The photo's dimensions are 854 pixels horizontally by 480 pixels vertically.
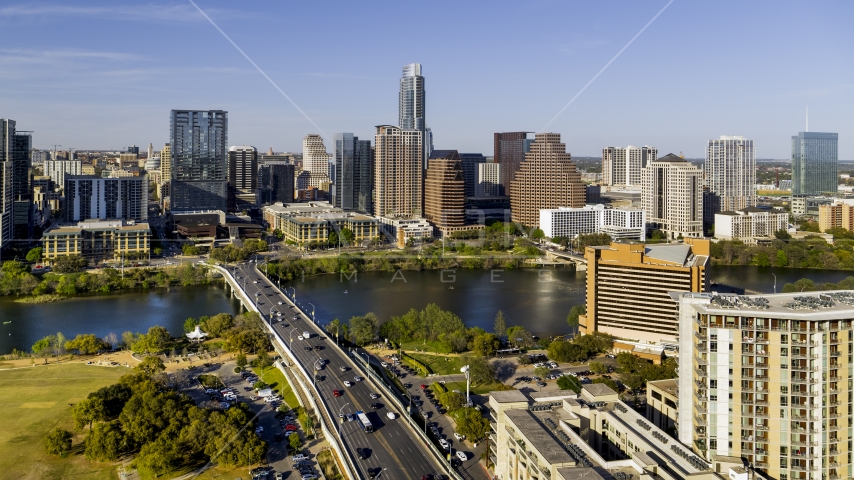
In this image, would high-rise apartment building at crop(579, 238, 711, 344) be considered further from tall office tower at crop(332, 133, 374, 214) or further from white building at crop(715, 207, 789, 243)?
tall office tower at crop(332, 133, 374, 214)

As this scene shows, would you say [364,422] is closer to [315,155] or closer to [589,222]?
[589,222]

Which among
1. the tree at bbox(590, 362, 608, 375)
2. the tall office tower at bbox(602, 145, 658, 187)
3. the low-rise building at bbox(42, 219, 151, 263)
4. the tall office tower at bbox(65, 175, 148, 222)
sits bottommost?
the tree at bbox(590, 362, 608, 375)

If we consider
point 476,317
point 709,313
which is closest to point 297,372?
point 476,317

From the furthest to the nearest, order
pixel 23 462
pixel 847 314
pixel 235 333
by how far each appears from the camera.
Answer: pixel 235 333 < pixel 23 462 < pixel 847 314

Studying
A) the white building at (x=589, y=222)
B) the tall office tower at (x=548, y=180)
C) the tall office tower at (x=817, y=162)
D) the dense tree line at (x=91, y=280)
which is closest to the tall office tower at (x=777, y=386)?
the dense tree line at (x=91, y=280)

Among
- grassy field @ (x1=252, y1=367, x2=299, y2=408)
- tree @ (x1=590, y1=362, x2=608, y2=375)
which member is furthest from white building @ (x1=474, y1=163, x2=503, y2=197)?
grassy field @ (x1=252, y1=367, x2=299, y2=408)

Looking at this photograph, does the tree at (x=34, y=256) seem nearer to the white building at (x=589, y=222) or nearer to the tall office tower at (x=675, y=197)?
the white building at (x=589, y=222)

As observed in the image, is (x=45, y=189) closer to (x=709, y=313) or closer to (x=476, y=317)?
(x=476, y=317)

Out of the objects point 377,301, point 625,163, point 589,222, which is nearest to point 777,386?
point 377,301
